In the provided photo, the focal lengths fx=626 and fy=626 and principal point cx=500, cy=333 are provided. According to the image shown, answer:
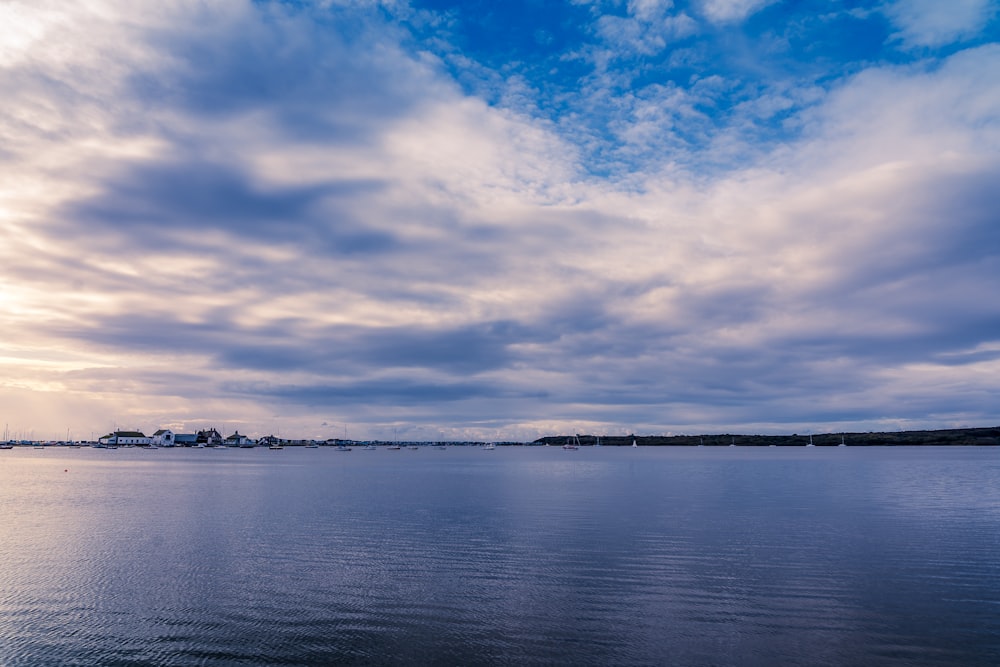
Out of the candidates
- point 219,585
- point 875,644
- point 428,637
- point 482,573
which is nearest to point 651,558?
point 482,573

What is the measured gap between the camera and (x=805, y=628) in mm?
29266

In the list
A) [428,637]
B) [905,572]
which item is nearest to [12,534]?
[428,637]

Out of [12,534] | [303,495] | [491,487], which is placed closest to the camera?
[12,534]

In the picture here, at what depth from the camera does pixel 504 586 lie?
37.0m

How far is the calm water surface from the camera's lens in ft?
87.8

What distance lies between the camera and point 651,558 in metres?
44.8

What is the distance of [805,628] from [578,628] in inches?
417

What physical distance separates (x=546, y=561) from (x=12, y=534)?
4990cm

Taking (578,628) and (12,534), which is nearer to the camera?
(578,628)

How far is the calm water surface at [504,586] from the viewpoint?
26.8m

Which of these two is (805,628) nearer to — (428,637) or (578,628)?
(578,628)

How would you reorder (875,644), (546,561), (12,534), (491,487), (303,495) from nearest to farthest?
(875,644) < (546,561) < (12,534) < (303,495) < (491,487)

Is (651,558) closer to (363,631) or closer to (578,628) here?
(578,628)

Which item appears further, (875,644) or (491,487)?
(491,487)
